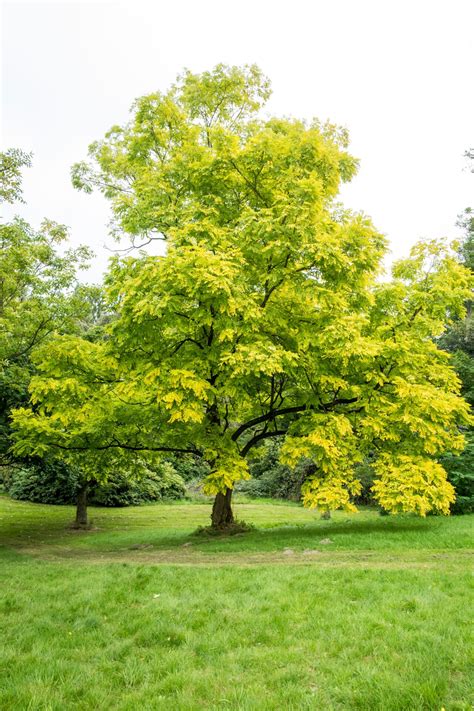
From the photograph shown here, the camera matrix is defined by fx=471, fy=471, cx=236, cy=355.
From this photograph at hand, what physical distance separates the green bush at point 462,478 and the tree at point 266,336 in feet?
11.5

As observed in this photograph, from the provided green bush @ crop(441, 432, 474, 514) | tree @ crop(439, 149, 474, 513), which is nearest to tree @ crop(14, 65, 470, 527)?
tree @ crop(439, 149, 474, 513)

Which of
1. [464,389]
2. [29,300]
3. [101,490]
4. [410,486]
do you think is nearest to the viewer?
[410,486]

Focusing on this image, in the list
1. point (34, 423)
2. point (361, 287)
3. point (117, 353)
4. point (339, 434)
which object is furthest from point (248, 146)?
point (34, 423)

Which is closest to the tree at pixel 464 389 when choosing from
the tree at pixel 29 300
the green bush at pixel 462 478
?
the green bush at pixel 462 478

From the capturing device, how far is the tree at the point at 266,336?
9.45 metres

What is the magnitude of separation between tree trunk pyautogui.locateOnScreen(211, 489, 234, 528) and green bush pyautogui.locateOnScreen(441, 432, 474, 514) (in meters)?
6.62

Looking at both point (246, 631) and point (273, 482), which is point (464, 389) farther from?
point (246, 631)

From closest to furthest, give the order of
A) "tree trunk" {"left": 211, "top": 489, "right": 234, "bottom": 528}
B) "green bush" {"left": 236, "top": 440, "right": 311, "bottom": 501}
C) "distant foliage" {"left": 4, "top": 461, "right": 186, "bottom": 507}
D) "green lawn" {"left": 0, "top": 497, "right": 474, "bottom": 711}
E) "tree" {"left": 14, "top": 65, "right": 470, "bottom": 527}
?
1. "green lawn" {"left": 0, "top": 497, "right": 474, "bottom": 711}
2. "tree" {"left": 14, "top": 65, "right": 470, "bottom": 527}
3. "tree trunk" {"left": 211, "top": 489, "right": 234, "bottom": 528}
4. "distant foliage" {"left": 4, "top": 461, "right": 186, "bottom": 507}
5. "green bush" {"left": 236, "top": 440, "right": 311, "bottom": 501}

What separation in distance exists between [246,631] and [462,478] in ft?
37.1

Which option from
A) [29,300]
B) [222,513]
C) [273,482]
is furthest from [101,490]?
[29,300]

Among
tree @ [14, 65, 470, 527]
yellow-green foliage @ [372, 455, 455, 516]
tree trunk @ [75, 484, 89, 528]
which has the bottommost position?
tree trunk @ [75, 484, 89, 528]

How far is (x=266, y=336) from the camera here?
10.3m

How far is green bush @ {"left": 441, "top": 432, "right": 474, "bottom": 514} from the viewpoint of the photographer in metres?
13.9

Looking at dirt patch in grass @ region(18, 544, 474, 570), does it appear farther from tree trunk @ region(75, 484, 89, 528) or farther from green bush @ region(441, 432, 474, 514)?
tree trunk @ region(75, 484, 89, 528)
